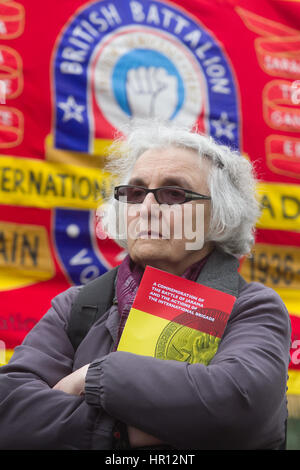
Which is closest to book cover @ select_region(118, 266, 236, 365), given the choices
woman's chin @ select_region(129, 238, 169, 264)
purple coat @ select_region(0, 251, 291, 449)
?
purple coat @ select_region(0, 251, 291, 449)

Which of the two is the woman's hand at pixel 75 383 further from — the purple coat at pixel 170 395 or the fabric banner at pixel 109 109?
the fabric banner at pixel 109 109

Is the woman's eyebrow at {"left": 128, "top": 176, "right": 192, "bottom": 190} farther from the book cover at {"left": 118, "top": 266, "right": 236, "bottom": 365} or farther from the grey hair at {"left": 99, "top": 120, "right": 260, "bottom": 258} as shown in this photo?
the book cover at {"left": 118, "top": 266, "right": 236, "bottom": 365}

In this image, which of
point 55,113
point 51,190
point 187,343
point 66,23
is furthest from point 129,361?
point 66,23

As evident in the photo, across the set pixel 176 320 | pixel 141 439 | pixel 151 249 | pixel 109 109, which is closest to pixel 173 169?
pixel 151 249

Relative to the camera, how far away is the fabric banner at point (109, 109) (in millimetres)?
2430

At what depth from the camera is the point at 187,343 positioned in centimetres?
133

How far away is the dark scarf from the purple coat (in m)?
0.06

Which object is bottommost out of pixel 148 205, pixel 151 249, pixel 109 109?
pixel 151 249

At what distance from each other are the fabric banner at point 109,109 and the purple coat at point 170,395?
40.7 inches

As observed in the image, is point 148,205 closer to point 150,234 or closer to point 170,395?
point 150,234

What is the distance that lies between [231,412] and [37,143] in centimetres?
174

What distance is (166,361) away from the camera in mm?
1244

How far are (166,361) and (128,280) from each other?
39cm

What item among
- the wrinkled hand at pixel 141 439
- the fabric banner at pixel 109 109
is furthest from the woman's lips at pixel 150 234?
the fabric banner at pixel 109 109
